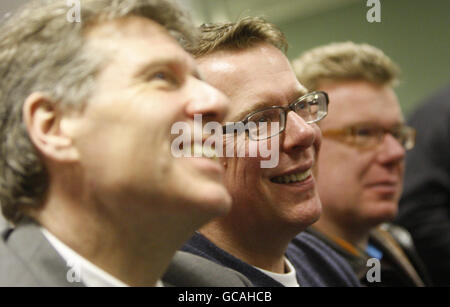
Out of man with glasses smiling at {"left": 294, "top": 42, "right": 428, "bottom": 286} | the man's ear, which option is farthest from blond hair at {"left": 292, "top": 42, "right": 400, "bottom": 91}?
the man's ear

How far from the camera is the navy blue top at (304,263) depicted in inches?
39.4

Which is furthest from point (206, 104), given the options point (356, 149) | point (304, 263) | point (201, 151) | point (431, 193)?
point (431, 193)

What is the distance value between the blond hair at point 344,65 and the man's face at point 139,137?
997 mm

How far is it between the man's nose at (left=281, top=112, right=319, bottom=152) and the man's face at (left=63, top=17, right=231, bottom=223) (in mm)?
327

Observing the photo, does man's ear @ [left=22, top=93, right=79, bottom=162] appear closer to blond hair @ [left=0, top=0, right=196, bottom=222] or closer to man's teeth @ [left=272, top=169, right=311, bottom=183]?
blond hair @ [left=0, top=0, right=196, bottom=222]

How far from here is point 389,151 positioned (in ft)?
5.57

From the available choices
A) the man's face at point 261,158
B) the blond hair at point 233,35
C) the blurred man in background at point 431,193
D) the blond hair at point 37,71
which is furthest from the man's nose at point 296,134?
the blurred man in background at point 431,193

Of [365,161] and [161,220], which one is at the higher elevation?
[365,161]

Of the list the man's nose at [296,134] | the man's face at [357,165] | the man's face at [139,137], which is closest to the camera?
the man's face at [139,137]

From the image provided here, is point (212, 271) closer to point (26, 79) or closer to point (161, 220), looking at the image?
point (161, 220)

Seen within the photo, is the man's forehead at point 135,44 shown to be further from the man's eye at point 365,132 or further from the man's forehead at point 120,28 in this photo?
the man's eye at point 365,132

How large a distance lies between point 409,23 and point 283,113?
2.62 m

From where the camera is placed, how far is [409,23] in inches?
128
